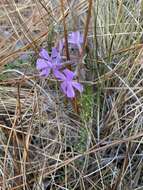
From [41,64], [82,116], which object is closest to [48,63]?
[41,64]

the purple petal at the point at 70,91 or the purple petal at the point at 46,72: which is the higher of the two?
the purple petal at the point at 46,72

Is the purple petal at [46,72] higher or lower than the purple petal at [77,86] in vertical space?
higher

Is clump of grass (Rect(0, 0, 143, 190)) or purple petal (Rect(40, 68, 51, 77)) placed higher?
purple petal (Rect(40, 68, 51, 77))

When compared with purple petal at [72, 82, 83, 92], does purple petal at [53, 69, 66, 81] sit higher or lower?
higher

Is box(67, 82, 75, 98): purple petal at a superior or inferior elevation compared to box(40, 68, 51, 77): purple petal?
inferior

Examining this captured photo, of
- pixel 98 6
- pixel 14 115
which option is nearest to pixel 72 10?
pixel 98 6

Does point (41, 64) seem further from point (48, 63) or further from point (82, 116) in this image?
point (82, 116)

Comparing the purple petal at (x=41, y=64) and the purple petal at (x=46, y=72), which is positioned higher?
the purple petal at (x=41, y=64)

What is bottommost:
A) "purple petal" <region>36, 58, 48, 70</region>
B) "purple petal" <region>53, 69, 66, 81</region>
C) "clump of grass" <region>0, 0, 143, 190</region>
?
"clump of grass" <region>0, 0, 143, 190</region>

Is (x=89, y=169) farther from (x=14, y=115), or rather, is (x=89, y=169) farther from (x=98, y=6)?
(x=98, y=6)

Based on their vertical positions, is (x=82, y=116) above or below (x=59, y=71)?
below

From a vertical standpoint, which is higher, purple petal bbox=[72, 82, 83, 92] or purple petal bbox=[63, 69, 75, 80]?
purple petal bbox=[63, 69, 75, 80]

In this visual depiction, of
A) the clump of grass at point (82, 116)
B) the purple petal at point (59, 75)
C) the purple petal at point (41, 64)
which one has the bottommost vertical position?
the clump of grass at point (82, 116)
